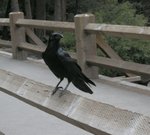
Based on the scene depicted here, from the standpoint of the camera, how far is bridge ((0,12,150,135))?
86.0 inches

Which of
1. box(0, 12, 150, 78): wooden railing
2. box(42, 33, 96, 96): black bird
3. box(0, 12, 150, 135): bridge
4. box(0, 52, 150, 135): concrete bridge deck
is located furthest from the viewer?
box(0, 12, 150, 78): wooden railing

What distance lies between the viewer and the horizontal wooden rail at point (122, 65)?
7.23 m

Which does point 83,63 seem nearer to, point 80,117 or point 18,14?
point 18,14

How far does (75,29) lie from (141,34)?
198 centimetres

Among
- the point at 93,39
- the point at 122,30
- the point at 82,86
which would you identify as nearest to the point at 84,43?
the point at 93,39

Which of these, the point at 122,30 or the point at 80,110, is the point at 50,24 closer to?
the point at 122,30

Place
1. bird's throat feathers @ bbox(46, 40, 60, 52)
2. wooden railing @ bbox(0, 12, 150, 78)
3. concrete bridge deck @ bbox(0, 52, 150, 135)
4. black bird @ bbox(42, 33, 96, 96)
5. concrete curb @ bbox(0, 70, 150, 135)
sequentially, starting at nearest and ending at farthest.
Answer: concrete curb @ bbox(0, 70, 150, 135)
black bird @ bbox(42, 33, 96, 96)
bird's throat feathers @ bbox(46, 40, 60, 52)
concrete bridge deck @ bbox(0, 52, 150, 135)
wooden railing @ bbox(0, 12, 150, 78)

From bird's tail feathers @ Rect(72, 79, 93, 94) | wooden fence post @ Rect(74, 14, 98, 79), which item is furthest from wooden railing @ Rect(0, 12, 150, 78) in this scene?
bird's tail feathers @ Rect(72, 79, 93, 94)

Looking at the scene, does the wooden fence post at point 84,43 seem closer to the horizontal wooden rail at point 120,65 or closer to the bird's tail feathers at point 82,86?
the horizontal wooden rail at point 120,65

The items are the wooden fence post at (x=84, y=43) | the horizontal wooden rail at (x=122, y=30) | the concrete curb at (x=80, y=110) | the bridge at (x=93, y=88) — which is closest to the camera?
the concrete curb at (x=80, y=110)

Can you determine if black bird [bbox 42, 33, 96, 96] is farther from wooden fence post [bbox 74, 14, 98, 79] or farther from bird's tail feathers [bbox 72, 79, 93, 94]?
wooden fence post [bbox 74, 14, 98, 79]

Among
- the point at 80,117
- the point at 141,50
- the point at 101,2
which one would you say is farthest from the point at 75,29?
the point at 101,2

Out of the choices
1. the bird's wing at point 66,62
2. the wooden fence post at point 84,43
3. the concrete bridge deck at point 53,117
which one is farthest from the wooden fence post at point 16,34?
the bird's wing at point 66,62

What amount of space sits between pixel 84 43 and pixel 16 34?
328cm
